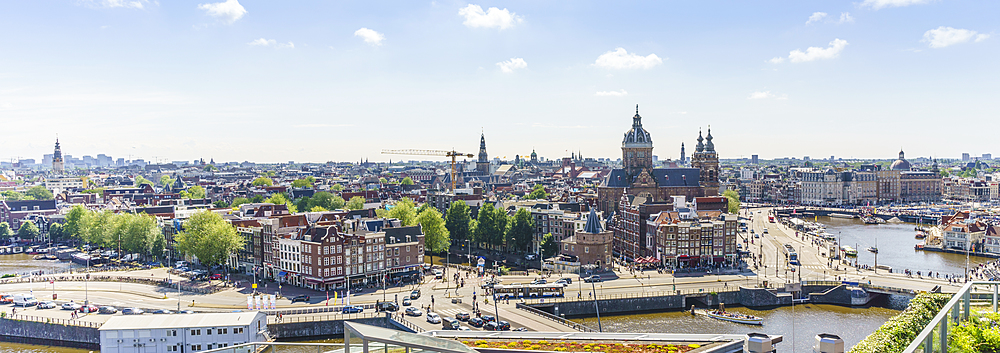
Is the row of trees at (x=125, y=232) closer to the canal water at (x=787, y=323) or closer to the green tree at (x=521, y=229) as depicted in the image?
the green tree at (x=521, y=229)

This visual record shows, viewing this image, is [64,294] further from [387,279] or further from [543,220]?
[543,220]

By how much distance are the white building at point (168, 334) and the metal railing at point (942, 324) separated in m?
46.1

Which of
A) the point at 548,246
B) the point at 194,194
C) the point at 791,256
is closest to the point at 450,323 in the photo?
the point at 548,246

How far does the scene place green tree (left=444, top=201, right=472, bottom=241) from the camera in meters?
110

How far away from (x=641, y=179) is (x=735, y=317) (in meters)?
56.5

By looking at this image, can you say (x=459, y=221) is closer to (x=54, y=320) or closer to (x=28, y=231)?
(x=54, y=320)

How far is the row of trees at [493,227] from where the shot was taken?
10031cm

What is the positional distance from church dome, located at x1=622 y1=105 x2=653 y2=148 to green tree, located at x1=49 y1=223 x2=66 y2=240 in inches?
4009

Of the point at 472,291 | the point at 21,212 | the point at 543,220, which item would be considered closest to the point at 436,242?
the point at 543,220

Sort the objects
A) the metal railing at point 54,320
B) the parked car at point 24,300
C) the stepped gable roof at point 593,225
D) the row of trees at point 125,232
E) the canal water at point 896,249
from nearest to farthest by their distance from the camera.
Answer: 1. the metal railing at point 54,320
2. the parked car at point 24,300
3. the stepped gable roof at point 593,225
4. the canal water at point 896,249
5. the row of trees at point 125,232

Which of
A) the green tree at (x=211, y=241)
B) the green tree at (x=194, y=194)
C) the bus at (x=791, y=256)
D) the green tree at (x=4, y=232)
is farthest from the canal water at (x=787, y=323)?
the green tree at (x=194, y=194)

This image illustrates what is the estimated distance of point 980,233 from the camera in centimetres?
10781

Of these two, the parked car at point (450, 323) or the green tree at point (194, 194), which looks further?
the green tree at point (194, 194)

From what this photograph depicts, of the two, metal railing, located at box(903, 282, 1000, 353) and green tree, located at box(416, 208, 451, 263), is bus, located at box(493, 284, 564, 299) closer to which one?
green tree, located at box(416, 208, 451, 263)
